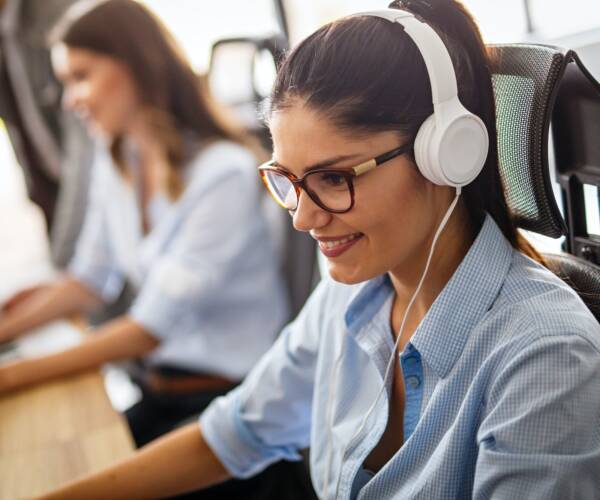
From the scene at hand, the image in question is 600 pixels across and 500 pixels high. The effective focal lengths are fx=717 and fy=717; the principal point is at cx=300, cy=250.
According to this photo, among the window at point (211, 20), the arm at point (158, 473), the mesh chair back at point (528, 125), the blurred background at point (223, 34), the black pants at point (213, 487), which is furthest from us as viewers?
the window at point (211, 20)

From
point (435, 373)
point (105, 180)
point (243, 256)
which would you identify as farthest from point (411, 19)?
point (105, 180)

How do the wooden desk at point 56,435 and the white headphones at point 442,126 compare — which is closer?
the white headphones at point 442,126

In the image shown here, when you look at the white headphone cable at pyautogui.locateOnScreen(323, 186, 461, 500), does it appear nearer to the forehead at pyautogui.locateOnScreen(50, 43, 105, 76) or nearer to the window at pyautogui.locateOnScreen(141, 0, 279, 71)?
the forehead at pyautogui.locateOnScreen(50, 43, 105, 76)

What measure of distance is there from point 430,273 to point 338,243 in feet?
0.39

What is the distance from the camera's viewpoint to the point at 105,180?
2043mm

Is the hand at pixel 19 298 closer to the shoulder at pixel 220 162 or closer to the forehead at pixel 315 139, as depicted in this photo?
the shoulder at pixel 220 162

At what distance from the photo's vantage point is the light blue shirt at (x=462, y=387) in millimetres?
673

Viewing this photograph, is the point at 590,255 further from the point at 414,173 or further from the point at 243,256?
the point at 243,256

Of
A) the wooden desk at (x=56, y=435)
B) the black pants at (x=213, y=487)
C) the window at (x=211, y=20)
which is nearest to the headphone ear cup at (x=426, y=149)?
the wooden desk at (x=56, y=435)

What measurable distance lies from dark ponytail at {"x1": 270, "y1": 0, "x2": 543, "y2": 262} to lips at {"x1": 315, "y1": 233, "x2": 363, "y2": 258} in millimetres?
136

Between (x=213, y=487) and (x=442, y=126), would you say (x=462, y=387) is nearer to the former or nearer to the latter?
(x=442, y=126)

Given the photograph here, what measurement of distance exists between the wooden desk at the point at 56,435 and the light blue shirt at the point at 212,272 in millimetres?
258

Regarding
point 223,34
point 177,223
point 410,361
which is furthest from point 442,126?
point 223,34

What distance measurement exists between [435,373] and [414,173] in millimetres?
227
